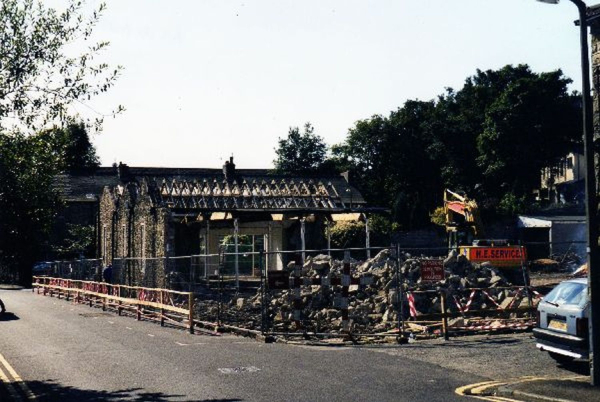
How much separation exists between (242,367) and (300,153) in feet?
310

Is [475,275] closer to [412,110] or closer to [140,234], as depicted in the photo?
[140,234]

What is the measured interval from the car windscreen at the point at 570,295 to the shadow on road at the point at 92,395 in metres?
6.32

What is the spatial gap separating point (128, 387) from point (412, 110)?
73452 millimetres

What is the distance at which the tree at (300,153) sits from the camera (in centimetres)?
10762

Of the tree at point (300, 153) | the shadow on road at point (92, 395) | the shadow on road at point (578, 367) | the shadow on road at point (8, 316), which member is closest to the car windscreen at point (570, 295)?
the shadow on road at point (578, 367)

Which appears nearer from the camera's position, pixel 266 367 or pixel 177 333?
pixel 266 367

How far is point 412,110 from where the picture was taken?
84.0 meters

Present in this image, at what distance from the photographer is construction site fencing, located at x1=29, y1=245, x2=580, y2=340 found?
19.5 m

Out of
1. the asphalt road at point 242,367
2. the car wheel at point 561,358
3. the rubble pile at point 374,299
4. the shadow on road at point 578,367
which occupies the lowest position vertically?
the shadow on road at point 578,367

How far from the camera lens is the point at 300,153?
4286 inches

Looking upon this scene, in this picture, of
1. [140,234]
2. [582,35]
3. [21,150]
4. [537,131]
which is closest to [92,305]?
[140,234]

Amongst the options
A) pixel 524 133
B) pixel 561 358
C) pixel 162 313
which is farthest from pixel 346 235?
pixel 561 358

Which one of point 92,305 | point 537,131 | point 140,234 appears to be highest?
point 537,131

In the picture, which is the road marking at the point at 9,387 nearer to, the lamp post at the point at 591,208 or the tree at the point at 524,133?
→ the lamp post at the point at 591,208
